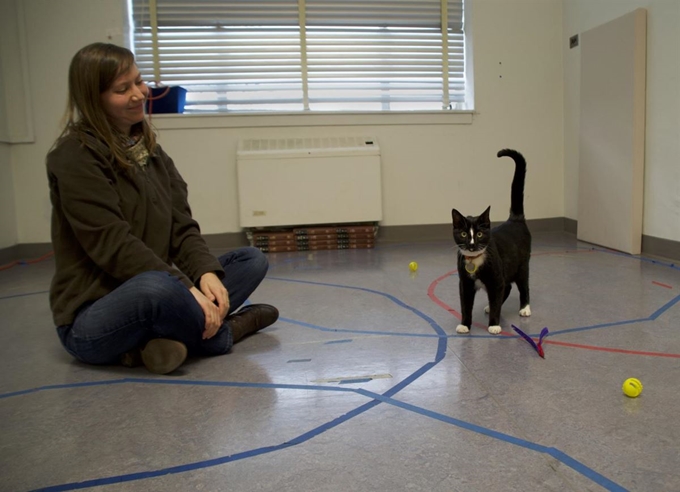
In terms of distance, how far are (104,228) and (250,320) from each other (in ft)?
2.16

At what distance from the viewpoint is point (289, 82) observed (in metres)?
4.55

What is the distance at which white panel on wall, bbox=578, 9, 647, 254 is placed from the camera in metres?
3.45

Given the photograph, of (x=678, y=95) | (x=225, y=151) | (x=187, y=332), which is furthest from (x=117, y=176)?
(x=678, y=95)

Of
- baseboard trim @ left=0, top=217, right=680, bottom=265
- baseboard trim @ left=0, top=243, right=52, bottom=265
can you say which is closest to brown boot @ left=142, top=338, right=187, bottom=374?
baseboard trim @ left=0, top=217, right=680, bottom=265

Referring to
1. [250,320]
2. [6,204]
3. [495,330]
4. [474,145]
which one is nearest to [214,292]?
[250,320]

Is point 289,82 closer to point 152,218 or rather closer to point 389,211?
point 389,211

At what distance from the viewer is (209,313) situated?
5.55ft

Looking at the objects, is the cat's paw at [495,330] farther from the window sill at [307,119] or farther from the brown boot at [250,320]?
the window sill at [307,119]

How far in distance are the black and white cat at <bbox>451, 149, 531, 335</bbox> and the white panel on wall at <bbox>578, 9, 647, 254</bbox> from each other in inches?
67.7

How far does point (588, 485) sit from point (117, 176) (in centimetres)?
146

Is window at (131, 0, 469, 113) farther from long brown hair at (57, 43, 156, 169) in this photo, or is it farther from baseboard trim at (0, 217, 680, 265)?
long brown hair at (57, 43, 156, 169)

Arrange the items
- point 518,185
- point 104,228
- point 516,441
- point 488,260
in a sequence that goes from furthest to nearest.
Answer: point 518,185 → point 488,260 → point 104,228 → point 516,441

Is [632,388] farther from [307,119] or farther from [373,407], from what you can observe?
[307,119]

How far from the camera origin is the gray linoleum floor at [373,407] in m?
1.12
